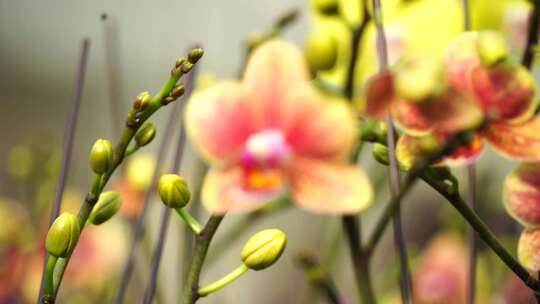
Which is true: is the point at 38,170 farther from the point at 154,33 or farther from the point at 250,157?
the point at 154,33

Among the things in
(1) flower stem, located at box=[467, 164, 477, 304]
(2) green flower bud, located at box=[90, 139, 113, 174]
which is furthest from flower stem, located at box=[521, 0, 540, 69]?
(2) green flower bud, located at box=[90, 139, 113, 174]

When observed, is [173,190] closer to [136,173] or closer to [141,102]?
[141,102]

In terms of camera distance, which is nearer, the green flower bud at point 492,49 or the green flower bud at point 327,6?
the green flower bud at point 492,49

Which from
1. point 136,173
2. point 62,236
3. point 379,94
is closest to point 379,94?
point 379,94

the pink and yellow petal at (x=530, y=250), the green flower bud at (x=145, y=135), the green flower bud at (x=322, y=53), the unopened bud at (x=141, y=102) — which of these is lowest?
the pink and yellow petal at (x=530, y=250)

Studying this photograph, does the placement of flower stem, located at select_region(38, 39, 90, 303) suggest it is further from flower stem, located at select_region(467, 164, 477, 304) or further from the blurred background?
flower stem, located at select_region(467, 164, 477, 304)

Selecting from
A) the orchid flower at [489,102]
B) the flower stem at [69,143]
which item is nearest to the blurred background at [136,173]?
the flower stem at [69,143]

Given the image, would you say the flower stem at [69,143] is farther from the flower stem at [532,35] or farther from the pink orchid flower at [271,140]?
the flower stem at [532,35]
